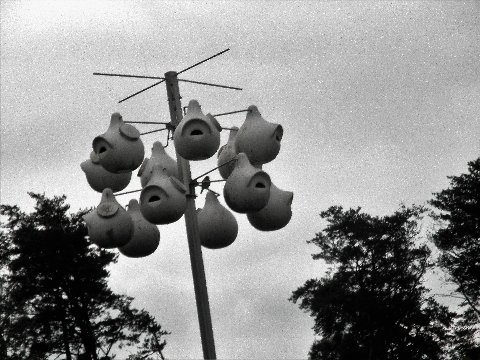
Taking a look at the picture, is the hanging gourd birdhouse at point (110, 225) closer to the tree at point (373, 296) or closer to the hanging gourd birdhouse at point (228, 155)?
the hanging gourd birdhouse at point (228, 155)

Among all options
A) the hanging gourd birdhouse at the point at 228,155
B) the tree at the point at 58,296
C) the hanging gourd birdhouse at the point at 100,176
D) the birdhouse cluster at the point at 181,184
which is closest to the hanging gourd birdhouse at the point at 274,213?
the birdhouse cluster at the point at 181,184

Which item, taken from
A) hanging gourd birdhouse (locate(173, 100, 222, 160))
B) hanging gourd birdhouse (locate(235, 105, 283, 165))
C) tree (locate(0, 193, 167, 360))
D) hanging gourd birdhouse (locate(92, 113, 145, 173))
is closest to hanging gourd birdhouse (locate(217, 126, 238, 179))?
hanging gourd birdhouse (locate(235, 105, 283, 165))

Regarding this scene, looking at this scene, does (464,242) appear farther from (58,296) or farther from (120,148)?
(120,148)

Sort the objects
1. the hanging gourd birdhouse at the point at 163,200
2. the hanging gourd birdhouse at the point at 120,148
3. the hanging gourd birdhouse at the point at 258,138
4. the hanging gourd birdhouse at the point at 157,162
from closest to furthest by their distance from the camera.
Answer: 1. the hanging gourd birdhouse at the point at 163,200
2. the hanging gourd birdhouse at the point at 120,148
3. the hanging gourd birdhouse at the point at 258,138
4. the hanging gourd birdhouse at the point at 157,162

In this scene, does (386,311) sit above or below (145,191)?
above

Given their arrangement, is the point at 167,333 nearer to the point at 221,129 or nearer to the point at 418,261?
the point at 418,261

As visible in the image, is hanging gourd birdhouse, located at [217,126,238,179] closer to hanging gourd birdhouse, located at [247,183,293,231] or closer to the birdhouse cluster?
the birdhouse cluster

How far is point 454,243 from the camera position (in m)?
31.7

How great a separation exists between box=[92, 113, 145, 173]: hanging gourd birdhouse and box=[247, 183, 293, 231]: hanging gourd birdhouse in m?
1.14

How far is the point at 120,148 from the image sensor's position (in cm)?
665

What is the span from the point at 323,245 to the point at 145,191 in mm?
28596

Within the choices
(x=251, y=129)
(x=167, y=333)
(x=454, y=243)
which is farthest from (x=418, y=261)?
(x=251, y=129)

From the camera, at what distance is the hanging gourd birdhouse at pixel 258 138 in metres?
7.00

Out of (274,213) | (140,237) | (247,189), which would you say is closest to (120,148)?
(140,237)
